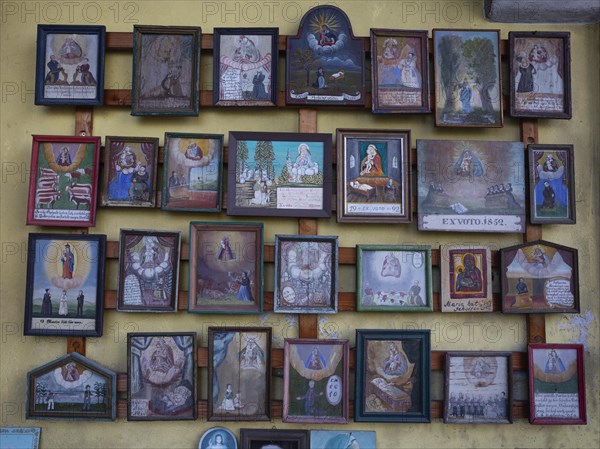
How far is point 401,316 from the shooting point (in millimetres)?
2775

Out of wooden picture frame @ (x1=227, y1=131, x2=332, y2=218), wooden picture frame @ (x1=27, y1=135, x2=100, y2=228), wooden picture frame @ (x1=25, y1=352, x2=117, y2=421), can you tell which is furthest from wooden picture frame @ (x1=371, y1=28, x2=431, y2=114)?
wooden picture frame @ (x1=25, y1=352, x2=117, y2=421)

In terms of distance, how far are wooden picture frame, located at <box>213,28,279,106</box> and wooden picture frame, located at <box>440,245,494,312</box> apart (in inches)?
35.8

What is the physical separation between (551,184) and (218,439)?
161 centimetres

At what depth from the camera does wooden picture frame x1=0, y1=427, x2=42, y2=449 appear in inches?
107

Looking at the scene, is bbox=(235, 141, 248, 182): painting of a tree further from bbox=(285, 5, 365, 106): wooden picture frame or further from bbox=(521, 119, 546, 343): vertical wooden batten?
bbox=(521, 119, 546, 343): vertical wooden batten

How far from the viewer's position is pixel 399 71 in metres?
2.79

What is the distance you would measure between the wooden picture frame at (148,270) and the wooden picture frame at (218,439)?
483 mm

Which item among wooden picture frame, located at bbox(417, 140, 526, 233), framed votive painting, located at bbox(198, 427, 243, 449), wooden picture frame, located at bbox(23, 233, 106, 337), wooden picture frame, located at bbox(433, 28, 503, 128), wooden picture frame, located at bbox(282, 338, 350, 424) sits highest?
wooden picture frame, located at bbox(433, 28, 503, 128)

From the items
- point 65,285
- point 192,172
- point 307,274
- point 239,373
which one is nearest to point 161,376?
point 239,373

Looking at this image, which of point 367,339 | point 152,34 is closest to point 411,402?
point 367,339

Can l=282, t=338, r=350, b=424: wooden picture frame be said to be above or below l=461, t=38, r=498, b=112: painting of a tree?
below

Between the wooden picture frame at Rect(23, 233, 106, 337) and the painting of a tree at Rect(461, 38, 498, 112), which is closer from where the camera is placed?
the wooden picture frame at Rect(23, 233, 106, 337)

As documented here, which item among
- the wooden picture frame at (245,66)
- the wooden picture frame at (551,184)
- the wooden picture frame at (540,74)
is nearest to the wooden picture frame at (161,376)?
the wooden picture frame at (245,66)

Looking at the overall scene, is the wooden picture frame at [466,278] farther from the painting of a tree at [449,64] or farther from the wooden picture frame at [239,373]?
the wooden picture frame at [239,373]
